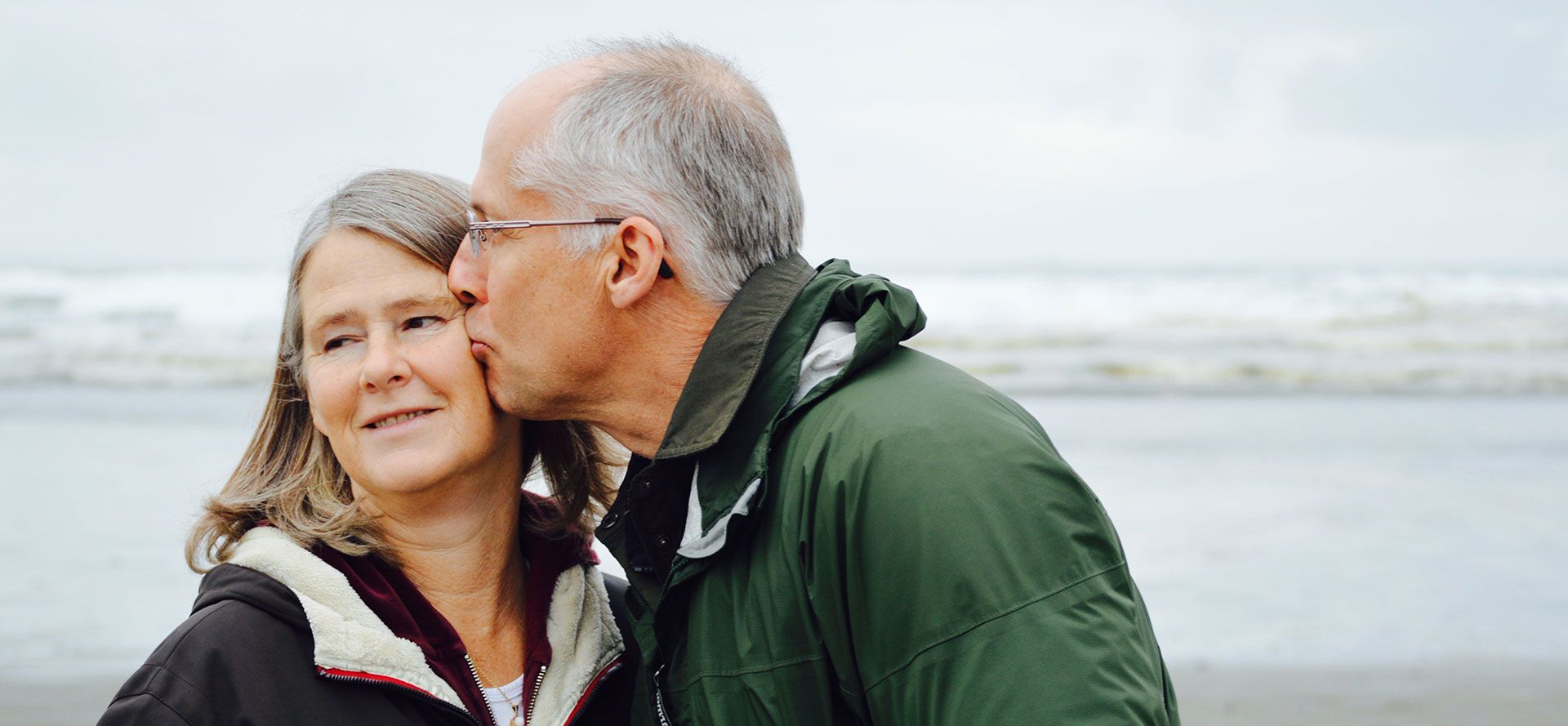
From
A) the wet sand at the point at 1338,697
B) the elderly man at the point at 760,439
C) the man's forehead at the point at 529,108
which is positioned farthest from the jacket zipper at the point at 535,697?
the wet sand at the point at 1338,697

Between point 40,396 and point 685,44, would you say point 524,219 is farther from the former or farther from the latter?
point 40,396

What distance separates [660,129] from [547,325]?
45cm

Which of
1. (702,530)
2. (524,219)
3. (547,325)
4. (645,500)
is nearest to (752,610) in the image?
(702,530)

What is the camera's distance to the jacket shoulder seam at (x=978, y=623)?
188 cm

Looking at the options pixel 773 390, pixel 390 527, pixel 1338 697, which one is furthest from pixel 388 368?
pixel 1338 697

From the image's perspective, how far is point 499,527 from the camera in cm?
289

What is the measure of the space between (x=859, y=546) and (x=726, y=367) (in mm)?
442

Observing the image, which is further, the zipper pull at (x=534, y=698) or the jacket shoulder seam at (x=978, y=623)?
the zipper pull at (x=534, y=698)

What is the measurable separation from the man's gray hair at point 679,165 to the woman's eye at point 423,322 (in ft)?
1.28

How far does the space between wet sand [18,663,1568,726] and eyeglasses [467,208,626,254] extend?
4.50 meters

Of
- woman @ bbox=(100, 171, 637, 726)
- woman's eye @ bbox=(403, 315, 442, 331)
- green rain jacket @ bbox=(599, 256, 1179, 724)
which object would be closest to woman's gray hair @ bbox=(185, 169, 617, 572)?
woman @ bbox=(100, 171, 637, 726)

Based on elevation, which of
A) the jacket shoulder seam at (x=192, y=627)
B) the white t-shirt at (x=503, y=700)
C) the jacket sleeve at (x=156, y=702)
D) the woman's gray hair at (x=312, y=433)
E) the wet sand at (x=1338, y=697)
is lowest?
the wet sand at (x=1338, y=697)

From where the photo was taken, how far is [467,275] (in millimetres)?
2652

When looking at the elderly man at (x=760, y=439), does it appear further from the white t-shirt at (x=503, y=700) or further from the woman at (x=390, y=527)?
the white t-shirt at (x=503, y=700)
